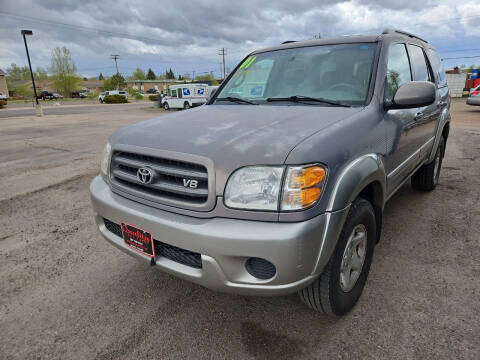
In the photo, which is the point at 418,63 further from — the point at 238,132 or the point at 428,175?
the point at 238,132

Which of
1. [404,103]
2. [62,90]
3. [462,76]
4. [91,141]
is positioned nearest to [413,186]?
[404,103]

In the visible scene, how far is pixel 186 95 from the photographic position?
2623 cm

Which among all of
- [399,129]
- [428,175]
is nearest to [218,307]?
[399,129]

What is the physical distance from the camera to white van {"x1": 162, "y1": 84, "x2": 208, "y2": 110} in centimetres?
2614

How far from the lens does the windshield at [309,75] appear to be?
2.50m

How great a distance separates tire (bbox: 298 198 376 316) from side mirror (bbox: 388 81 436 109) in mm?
790

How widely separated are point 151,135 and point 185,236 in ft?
2.45

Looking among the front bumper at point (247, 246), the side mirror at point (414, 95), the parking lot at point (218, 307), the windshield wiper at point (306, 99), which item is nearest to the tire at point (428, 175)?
the parking lot at point (218, 307)

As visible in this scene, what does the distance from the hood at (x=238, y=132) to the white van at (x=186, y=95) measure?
24.2 metres

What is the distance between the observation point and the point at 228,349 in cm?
192

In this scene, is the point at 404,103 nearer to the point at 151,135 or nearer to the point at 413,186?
the point at 151,135

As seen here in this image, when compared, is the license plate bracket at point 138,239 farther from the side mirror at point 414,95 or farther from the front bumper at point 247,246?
the side mirror at point 414,95

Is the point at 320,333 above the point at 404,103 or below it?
below

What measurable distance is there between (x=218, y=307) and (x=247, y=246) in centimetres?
95
